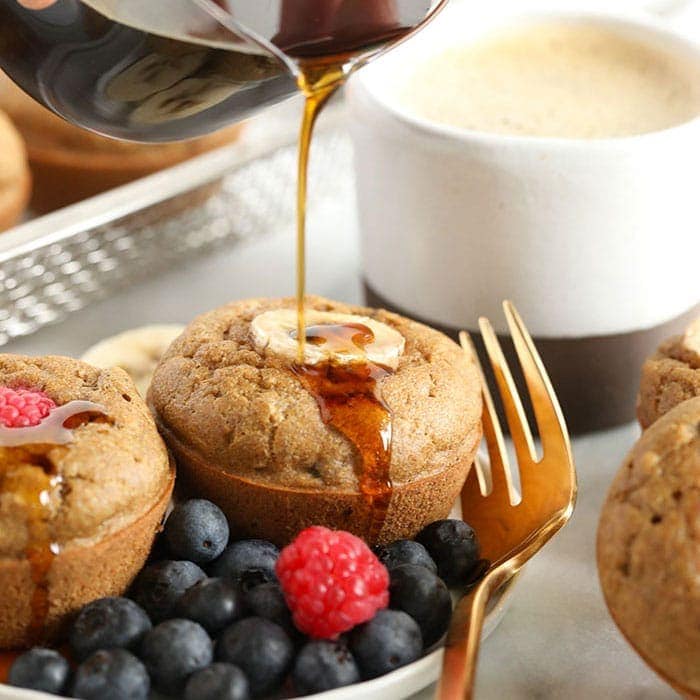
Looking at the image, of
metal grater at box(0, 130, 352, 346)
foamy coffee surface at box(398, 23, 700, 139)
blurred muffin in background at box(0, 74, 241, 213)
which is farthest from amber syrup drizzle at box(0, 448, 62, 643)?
blurred muffin in background at box(0, 74, 241, 213)

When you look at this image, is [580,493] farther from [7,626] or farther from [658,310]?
[7,626]

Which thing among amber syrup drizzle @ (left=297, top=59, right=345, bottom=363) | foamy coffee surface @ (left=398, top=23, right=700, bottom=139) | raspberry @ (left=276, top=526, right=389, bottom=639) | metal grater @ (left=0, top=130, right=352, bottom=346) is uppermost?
amber syrup drizzle @ (left=297, top=59, right=345, bottom=363)

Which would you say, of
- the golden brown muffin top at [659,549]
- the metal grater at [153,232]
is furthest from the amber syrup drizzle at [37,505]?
the metal grater at [153,232]

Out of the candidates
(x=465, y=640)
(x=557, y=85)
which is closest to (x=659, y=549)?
(x=465, y=640)

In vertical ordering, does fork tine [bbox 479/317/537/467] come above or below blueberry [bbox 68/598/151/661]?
above

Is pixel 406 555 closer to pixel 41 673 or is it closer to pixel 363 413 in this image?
pixel 363 413

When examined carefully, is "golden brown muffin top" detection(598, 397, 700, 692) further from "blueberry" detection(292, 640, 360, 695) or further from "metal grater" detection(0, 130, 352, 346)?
"metal grater" detection(0, 130, 352, 346)

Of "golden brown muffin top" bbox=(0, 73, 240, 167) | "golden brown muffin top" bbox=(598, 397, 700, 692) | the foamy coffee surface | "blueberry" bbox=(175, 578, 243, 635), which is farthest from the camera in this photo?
"golden brown muffin top" bbox=(0, 73, 240, 167)

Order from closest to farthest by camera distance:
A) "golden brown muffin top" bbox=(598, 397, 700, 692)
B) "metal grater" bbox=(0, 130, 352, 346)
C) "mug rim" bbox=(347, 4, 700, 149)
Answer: "golden brown muffin top" bbox=(598, 397, 700, 692)
"mug rim" bbox=(347, 4, 700, 149)
"metal grater" bbox=(0, 130, 352, 346)
